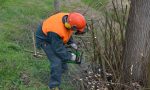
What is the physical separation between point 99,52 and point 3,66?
1470 mm

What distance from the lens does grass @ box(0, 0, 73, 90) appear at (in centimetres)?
658

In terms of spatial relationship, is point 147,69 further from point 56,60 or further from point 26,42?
point 26,42

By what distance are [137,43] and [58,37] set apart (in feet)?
4.14

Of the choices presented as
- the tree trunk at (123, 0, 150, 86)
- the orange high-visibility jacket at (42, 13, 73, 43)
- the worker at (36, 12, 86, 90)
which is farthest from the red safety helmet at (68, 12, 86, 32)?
the tree trunk at (123, 0, 150, 86)

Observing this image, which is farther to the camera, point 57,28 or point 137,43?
point 137,43

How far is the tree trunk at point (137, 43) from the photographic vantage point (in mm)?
6520

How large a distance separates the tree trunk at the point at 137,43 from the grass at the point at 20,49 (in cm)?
93

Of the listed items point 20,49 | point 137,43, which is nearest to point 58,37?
point 137,43

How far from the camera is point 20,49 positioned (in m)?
7.73

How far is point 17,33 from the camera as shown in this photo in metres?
8.54

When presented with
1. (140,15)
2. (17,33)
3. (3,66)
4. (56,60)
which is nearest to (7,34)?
(17,33)

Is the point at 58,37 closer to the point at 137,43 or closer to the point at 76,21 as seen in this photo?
the point at 76,21

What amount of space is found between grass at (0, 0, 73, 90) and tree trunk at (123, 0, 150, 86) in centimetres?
93

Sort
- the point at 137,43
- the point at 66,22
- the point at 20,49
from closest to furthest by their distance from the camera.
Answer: the point at 66,22 < the point at 137,43 < the point at 20,49
